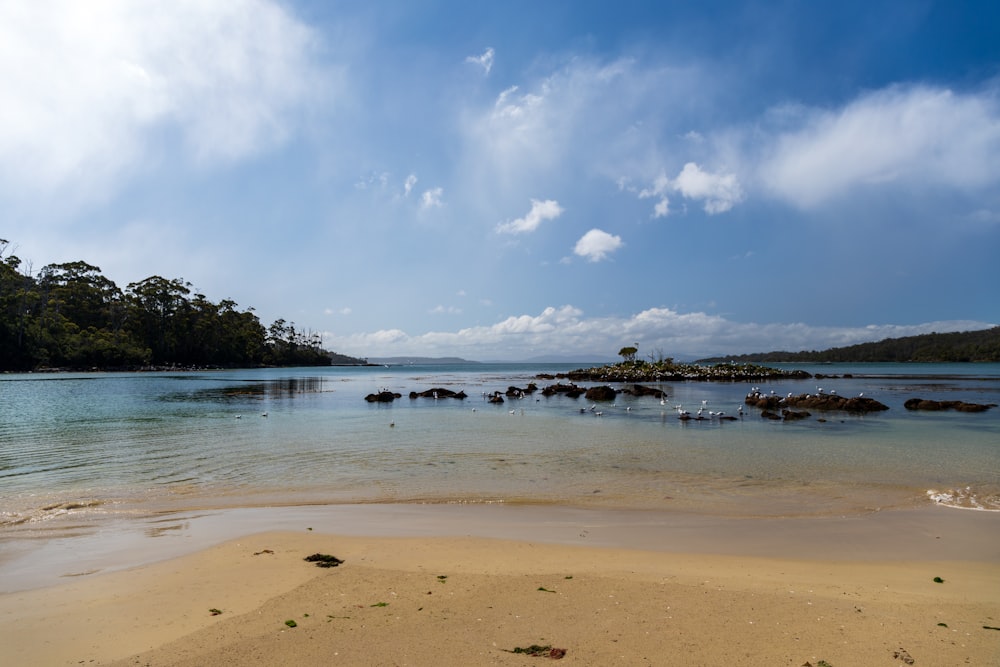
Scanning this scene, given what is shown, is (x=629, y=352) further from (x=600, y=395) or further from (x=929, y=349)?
(x=929, y=349)

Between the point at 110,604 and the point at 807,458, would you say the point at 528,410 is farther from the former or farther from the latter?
the point at 110,604

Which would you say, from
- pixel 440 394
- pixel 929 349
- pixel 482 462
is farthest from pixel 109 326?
pixel 929 349

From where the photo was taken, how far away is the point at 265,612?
5082 millimetres

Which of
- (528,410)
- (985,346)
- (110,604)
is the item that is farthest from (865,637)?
(985,346)

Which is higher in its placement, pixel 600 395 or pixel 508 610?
pixel 508 610

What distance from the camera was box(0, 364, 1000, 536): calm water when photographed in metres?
10.5

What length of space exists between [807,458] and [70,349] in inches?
3764

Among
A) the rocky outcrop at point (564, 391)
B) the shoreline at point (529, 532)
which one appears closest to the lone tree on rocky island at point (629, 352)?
the rocky outcrop at point (564, 391)

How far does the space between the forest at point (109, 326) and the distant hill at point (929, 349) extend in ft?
599

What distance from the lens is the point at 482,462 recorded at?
14539 mm

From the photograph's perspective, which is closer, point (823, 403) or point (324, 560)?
point (324, 560)

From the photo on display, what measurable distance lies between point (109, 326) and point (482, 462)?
105m

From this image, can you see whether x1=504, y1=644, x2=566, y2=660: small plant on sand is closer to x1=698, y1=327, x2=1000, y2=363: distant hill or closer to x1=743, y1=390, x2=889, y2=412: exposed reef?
x1=743, y1=390, x2=889, y2=412: exposed reef

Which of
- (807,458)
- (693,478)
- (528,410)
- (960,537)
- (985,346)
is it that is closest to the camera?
(960,537)
